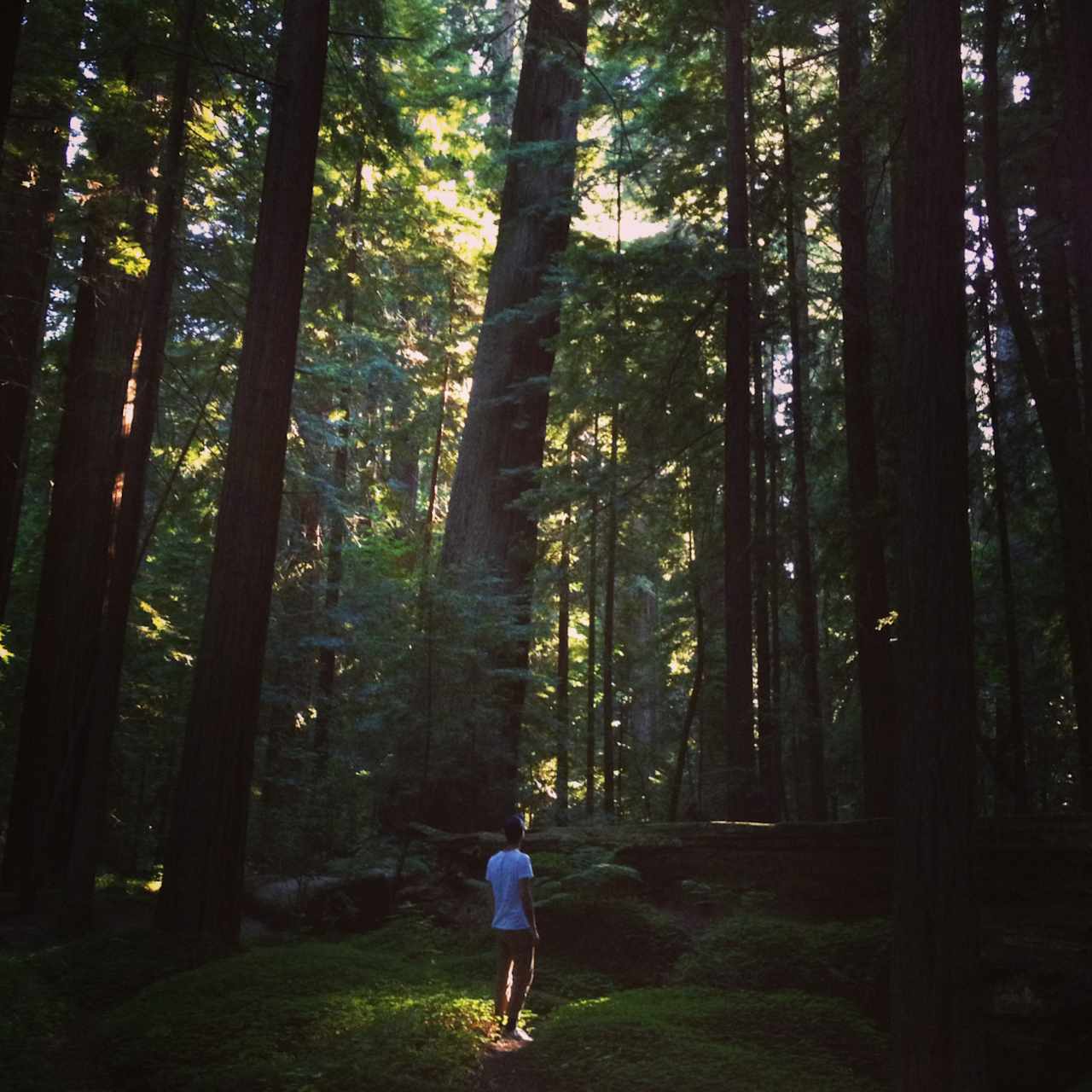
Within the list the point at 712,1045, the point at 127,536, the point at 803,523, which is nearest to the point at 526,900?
the point at 712,1045

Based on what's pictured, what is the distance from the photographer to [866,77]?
12070mm

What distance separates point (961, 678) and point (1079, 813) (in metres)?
3.35

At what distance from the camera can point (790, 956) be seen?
8.66 m

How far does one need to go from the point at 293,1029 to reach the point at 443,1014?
3.64 feet

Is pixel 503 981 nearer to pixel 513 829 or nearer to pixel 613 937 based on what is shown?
pixel 513 829

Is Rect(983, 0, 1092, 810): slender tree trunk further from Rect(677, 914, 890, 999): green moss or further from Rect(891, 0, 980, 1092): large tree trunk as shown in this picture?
Rect(677, 914, 890, 999): green moss

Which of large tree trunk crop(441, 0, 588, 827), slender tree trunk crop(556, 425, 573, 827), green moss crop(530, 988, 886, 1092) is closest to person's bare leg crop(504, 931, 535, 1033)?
green moss crop(530, 988, 886, 1092)

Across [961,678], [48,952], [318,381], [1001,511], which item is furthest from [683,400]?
[48,952]

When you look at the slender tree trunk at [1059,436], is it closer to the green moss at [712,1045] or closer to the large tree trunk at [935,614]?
the large tree trunk at [935,614]

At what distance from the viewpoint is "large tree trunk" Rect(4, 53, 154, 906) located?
1245 centimetres

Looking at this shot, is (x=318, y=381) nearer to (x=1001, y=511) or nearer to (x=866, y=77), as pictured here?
(x=866, y=77)

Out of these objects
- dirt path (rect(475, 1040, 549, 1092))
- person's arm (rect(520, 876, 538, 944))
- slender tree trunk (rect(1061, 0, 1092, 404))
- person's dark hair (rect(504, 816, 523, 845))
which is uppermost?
slender tree trunk (rect(1061, 0, 1092, 404))

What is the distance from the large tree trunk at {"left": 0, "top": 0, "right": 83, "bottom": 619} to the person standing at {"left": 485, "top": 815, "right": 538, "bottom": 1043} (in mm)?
7509

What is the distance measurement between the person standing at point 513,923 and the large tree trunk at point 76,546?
6.49 m
